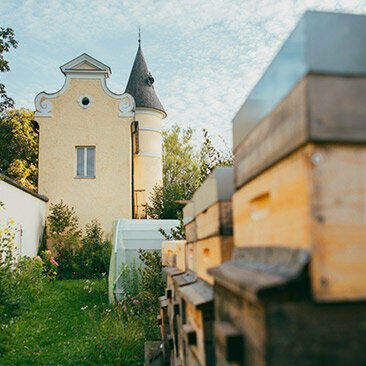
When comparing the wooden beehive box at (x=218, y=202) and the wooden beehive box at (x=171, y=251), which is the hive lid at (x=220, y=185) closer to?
the wooden beehive box at (x=218, y=202)

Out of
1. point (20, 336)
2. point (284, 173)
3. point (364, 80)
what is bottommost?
point (20, 336)

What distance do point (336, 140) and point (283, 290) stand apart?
390 millimetres

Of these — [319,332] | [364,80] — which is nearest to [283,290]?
[319,332]

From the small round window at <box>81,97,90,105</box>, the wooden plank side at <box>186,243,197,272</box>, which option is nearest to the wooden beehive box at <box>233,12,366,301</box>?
the wooden plank side at <box>186,243,197,272</box>

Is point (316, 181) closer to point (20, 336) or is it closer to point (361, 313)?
point (361, 313)

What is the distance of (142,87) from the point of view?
16.9m

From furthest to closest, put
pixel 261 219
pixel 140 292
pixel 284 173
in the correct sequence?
pixel 140 292 → pixel 261 219 → pixel 284 173

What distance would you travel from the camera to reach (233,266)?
1.24 m

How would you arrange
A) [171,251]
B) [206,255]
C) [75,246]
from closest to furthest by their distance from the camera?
1. [206,255]
2. [171,251]
3. [75,246]

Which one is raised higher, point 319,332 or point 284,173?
point 284,173

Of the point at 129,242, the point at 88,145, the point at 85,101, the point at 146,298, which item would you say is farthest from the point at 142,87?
the point at 146,298

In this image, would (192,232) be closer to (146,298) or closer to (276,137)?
(276,137)

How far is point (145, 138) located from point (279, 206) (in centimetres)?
1549

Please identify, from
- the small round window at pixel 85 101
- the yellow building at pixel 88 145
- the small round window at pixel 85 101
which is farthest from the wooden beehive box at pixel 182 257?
the small round window at pixel 85 101
